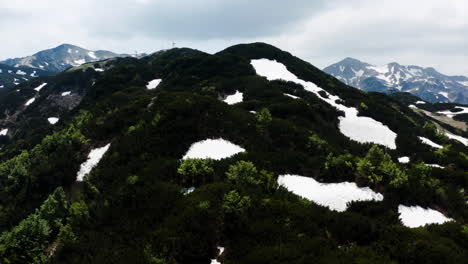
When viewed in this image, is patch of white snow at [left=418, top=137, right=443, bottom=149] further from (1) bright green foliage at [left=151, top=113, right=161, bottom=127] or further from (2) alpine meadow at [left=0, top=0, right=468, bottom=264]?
(1) bright green foliage at [left=151, top=113, right=161, bottom=127]

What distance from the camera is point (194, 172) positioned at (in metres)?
17.9

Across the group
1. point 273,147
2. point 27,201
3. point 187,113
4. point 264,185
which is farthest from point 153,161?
point 27,201

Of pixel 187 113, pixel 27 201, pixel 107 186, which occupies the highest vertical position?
pixel 187 113

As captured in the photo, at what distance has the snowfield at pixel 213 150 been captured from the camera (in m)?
23.1

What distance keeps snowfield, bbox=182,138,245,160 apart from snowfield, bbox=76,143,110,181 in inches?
412

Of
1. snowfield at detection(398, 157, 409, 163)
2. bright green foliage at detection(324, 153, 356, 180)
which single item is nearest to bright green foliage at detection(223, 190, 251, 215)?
bright green foliage at detection(324, 153, 356, 180)

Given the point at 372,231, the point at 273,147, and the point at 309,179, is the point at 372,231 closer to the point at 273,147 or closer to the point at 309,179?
the point at 309,179

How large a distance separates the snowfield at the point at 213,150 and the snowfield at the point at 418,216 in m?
13.8

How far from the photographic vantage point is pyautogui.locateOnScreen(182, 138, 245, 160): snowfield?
2306 cm

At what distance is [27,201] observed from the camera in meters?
24.0

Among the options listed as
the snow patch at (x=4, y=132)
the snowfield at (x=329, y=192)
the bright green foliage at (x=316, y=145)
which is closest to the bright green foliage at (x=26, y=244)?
the snowfield at (x=329, y=192)

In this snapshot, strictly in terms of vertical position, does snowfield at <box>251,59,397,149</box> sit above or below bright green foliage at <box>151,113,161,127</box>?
below

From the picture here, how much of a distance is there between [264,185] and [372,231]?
274 inches

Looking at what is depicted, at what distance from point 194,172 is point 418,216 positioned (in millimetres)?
15481
